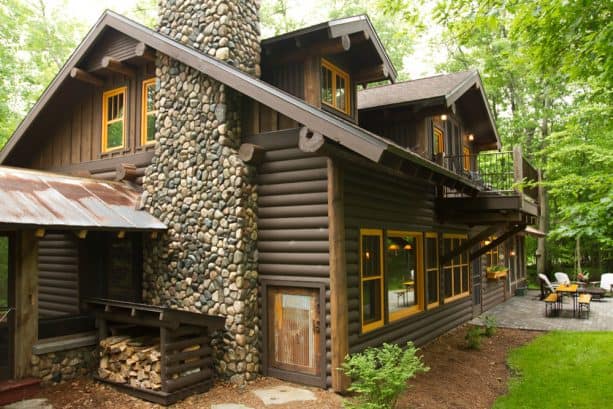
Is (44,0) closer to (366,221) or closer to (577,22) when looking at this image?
(366,221)

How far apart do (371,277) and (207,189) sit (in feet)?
10.8

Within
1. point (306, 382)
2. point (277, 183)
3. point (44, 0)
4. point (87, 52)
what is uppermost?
point (44, 0)

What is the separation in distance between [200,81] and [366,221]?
3.92 m

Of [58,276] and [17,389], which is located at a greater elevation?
[58,276]

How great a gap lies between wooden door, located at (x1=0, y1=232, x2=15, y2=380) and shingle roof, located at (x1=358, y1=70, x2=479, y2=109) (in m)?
7.95

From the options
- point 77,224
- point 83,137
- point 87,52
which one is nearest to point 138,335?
point 77,224

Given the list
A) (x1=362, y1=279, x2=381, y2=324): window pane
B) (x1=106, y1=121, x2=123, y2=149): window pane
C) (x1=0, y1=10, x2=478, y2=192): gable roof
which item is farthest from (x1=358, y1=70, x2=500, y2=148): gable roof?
(x1=106, y1=121, x2=123, y2=149): window pane

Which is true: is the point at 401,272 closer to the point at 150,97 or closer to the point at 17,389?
the point at 150,97

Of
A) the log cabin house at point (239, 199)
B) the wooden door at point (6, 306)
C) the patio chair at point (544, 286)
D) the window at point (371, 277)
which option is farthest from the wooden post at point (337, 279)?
the patio chair at point (544, 286)

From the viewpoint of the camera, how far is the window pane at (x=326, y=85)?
903 cm

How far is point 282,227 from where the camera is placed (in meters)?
7.74

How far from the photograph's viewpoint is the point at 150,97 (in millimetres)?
9898

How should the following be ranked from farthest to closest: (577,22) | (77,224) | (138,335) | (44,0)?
1. (44,0)
2. (138,335)
3. (77,224)
4. (577,22)

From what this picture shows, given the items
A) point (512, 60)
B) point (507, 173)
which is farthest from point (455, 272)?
point (512, 60)
